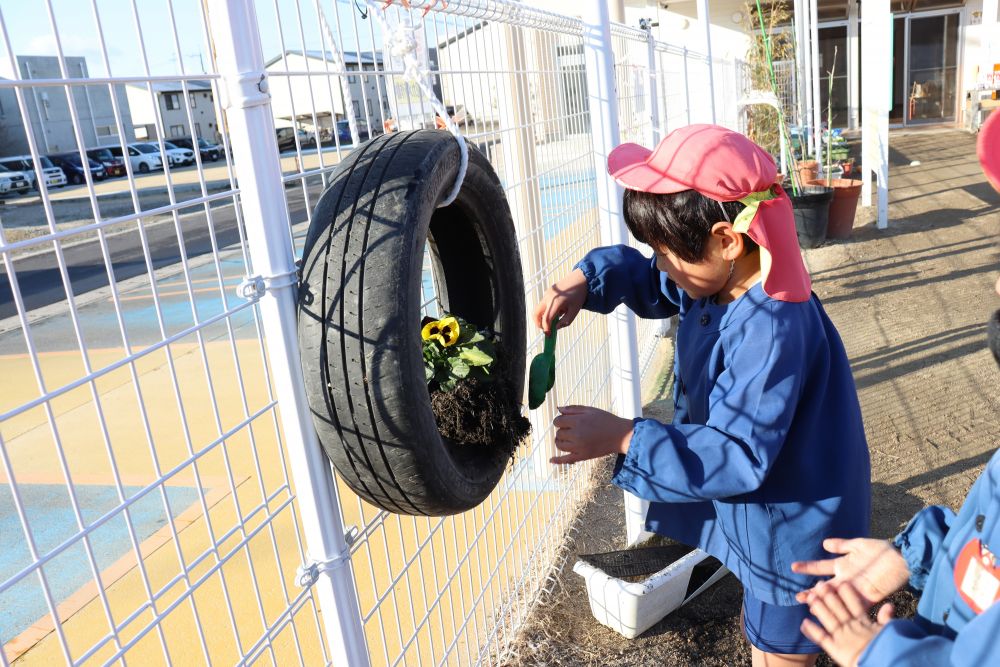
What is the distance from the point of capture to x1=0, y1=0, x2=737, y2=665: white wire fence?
126 cm

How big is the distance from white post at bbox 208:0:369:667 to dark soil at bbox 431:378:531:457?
9.9 inches

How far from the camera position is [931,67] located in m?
19.3

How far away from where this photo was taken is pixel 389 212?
133 centimetres

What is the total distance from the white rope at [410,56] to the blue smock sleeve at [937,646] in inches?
41.9

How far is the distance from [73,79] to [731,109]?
1132cm

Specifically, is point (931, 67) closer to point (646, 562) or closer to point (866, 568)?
point (646, 562)

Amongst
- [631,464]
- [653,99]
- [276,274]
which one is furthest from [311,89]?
[653,99]

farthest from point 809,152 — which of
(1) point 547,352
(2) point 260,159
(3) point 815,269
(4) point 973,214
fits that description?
(2) point 260,159

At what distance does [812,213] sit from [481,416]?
7096 mm

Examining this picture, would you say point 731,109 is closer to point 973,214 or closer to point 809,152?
point 809,152

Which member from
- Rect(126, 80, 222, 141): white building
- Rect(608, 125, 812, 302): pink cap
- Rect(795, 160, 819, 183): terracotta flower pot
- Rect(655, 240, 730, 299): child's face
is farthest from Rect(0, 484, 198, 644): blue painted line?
Rect(795, 160, 819, 183): terracotta flower pot

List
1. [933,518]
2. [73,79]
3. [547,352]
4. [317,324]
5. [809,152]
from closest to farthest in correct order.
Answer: [73,79] < [317,324] < [933,518] < [547,352] < [809,152]

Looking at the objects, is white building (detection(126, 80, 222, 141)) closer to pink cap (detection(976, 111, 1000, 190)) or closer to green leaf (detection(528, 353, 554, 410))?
green leaf (detection(528, 353, 554, 410))

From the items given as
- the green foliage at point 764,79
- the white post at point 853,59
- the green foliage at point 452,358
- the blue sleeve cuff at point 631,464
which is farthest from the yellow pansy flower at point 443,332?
the white post at point 853,59
